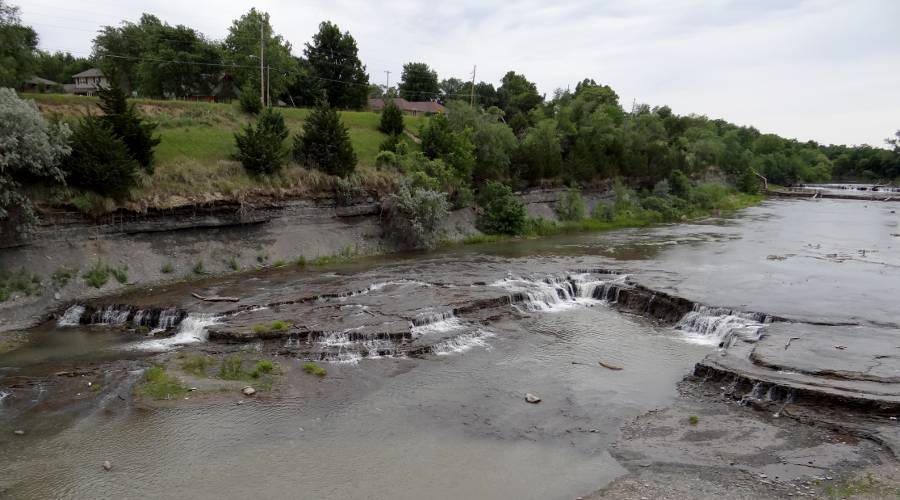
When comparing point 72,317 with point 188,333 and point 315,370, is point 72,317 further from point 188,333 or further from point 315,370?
point 315,370

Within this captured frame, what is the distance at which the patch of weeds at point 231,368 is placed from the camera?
55.9 feet

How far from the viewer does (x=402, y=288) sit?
1048 inches

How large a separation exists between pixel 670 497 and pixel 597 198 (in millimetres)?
48545

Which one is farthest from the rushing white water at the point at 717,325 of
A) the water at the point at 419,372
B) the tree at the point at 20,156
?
the tree at the point at 20,156

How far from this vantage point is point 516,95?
91.9 m

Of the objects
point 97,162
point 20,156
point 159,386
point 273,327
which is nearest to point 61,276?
point 20,156

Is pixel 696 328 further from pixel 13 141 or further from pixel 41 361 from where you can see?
pixel 13 141

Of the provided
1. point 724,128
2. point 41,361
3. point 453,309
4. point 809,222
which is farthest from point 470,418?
point 724,128

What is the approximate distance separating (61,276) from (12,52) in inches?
923

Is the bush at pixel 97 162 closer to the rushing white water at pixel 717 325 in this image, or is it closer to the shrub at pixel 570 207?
the rushing white water at pixel 717 325

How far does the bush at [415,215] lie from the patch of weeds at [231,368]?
20.0 m

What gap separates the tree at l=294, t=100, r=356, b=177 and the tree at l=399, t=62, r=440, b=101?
62.9m

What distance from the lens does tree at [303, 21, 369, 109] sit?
59.5m

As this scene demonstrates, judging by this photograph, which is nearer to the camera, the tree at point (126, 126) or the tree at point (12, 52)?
the tree at point (126, 126)
